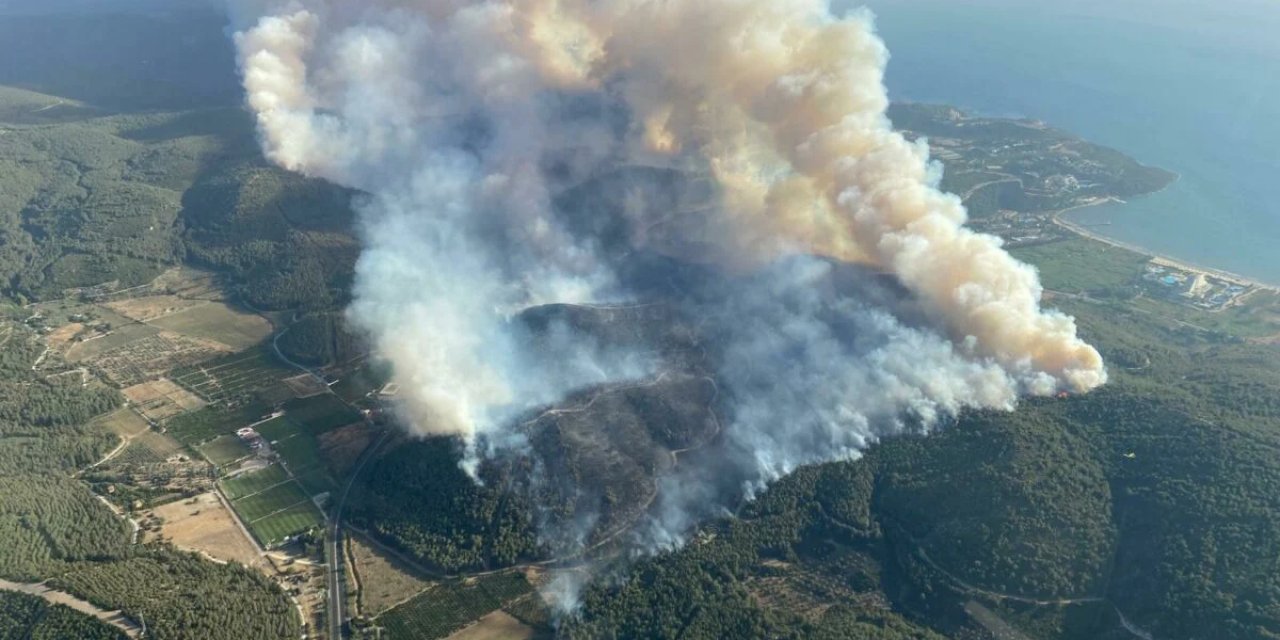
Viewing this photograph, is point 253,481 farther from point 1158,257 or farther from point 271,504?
point 1158,257

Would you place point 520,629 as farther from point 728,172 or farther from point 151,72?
point 151,72

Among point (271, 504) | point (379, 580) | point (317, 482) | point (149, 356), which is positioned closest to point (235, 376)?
point (149, 356)

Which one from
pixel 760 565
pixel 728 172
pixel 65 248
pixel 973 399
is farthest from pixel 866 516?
pixel 65 248

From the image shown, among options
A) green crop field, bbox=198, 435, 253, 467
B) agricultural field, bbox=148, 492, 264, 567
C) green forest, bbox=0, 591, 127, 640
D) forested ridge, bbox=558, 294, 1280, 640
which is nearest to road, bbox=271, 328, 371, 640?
agricultural field, bbox=148, 492, 264, 567

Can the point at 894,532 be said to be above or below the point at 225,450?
above

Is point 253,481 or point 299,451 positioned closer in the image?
point 253,481

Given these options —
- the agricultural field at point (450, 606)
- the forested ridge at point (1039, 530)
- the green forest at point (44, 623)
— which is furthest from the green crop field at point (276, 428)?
the forested ridge at point (1039, 530)

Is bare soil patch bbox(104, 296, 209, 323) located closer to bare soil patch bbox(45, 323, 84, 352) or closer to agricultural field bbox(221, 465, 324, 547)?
bare soil patch bbox(45, 323, 84, 352)
